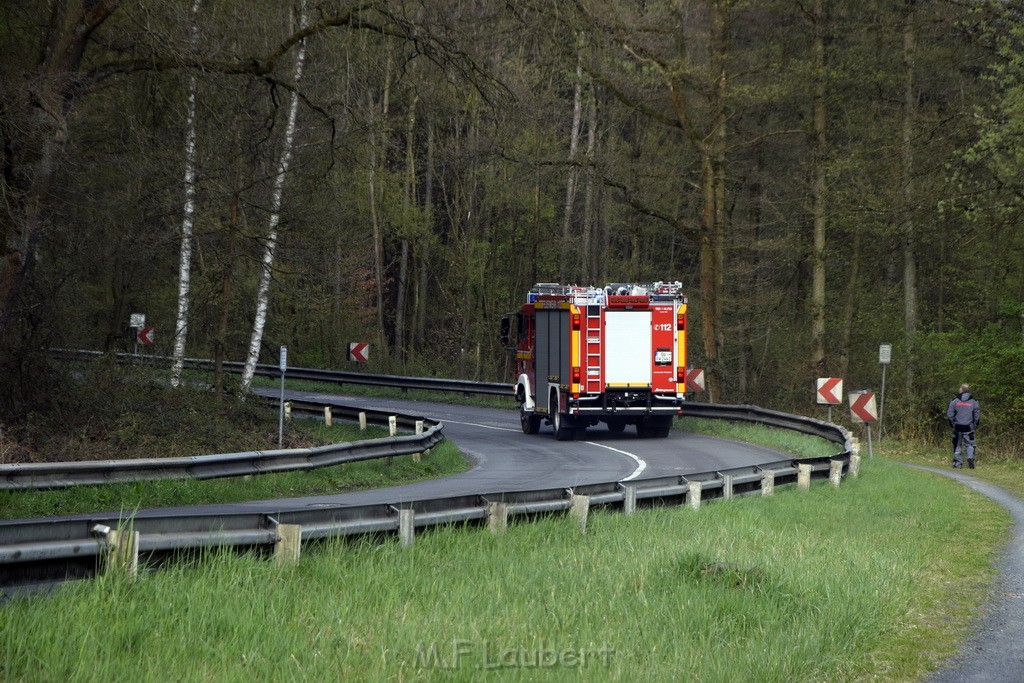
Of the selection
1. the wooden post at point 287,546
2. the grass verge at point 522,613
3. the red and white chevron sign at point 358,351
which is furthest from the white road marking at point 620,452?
the red and white chevron sign at point 358,351

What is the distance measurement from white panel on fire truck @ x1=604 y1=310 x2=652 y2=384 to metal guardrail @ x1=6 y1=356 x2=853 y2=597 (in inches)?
491

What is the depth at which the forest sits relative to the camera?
18.1 metres

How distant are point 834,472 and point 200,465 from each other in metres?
9.71

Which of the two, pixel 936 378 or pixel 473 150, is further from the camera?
pixel 473 150

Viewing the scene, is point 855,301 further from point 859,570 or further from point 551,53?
point 859,570

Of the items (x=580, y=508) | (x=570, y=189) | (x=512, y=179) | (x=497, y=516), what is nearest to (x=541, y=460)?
(x=580, y=508)

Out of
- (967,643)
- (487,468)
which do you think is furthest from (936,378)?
(967,643)

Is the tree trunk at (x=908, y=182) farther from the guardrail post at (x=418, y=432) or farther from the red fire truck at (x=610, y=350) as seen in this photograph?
the guardrail post at (x=418, y=432)

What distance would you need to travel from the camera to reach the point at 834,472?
18688 mm

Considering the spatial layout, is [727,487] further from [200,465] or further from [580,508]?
[200,465]

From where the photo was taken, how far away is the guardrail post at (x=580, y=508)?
11.7 m

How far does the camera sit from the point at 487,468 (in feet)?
72.6

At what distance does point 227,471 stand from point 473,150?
2794cm

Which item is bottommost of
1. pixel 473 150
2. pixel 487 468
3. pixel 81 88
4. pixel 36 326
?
pixel 487 468
